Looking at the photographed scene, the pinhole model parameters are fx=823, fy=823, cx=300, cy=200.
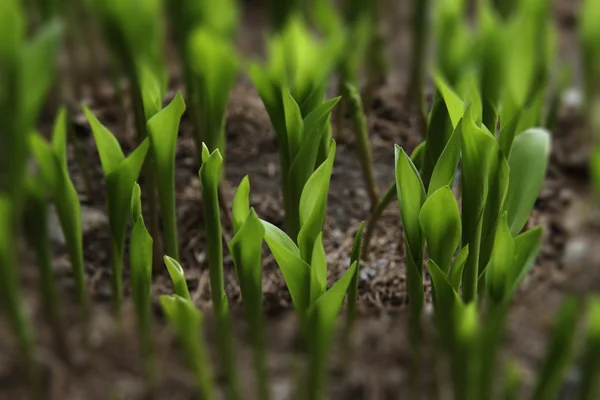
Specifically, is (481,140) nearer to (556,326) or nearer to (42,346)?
(556,326)

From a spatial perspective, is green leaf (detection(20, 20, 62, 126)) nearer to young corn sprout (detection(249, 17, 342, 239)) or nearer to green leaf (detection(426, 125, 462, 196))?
young corn sprout (detection(249, 17, 342, 239))

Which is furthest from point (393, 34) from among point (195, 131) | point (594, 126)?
point (195, 131)

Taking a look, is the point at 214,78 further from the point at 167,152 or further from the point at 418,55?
the point at 418,55

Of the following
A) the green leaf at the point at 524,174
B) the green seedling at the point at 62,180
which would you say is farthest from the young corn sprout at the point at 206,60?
the green leaf at the point at 524,174

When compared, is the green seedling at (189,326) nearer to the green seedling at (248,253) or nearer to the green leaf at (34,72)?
the green seedling at (248,253)

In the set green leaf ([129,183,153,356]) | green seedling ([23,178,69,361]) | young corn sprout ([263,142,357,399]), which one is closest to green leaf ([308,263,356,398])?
young corn sprout ([263,142,357,399])

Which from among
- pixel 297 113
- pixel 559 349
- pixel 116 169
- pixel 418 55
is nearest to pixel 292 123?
pixel 297 113
